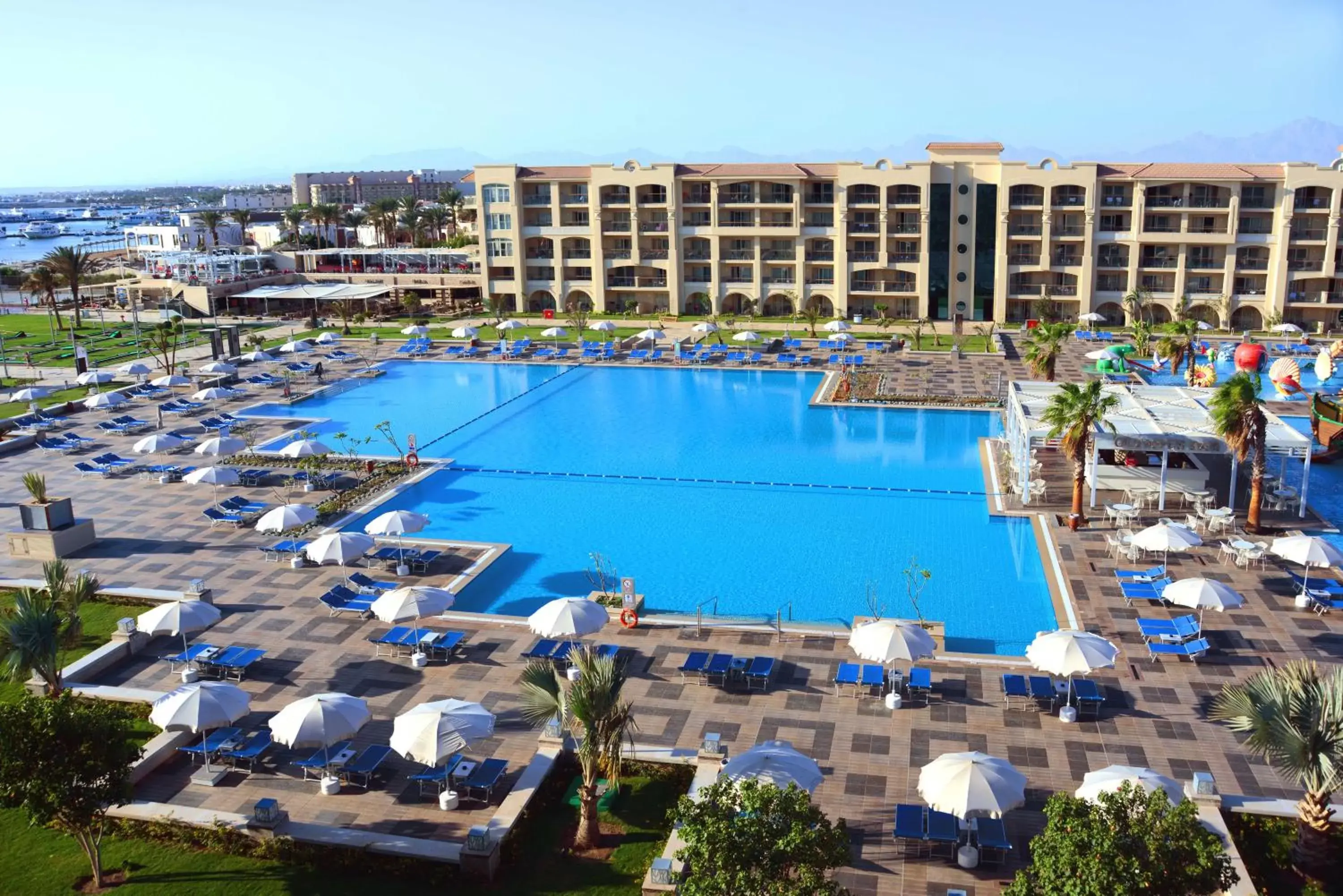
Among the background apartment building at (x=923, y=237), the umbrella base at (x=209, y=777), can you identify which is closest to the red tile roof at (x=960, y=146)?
the background apartment building at (x=923, y=237)

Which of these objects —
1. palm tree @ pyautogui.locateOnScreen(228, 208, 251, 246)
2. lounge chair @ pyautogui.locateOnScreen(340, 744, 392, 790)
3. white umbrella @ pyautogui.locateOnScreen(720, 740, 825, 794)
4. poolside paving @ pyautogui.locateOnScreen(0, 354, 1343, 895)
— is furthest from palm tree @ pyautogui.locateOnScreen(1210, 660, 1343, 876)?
palm tree @ pyautogui.locateOnScreen(228, 208, 251, 246)

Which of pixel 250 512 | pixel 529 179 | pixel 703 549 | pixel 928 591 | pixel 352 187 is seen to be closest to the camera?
pixel 928 591

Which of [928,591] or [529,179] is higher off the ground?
[529,179]

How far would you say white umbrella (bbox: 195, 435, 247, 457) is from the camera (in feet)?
103

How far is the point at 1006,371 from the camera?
46875 millimetres

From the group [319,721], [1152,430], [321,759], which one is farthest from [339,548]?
[1152,430]

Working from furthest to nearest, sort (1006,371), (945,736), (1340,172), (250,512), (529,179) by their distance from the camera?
(529,179)
(1340,172)
(1006,371)
(250,512)
(945,736)

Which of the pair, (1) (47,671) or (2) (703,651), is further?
(2) (703,651)

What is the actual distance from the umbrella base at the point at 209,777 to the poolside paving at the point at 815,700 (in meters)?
0.12

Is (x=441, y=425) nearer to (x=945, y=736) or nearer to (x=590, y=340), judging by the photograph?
(x=590, y=340)

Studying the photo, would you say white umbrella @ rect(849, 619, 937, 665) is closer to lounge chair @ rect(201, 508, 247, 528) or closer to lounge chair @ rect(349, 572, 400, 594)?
lounge chair @ rect(349, 572, 400, 594)

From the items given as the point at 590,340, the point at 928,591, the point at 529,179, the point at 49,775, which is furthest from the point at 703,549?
the point at 529,179

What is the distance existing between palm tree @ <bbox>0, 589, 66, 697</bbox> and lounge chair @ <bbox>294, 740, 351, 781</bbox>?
4.18 meters

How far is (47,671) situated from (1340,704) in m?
18.4
